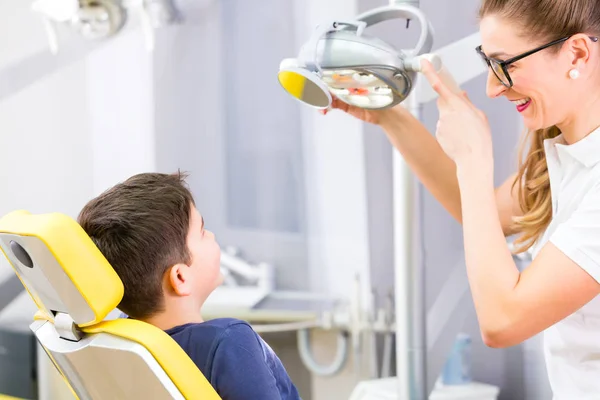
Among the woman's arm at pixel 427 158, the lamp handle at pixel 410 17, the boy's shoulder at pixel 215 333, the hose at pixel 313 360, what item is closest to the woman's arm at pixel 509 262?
the lamp handle at pixel 410 17

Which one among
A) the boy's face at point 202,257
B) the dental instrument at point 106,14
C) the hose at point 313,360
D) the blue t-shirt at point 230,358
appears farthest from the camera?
the dental instrument at point 106,14

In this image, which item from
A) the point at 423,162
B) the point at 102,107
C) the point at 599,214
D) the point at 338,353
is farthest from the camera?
the point at 102,107

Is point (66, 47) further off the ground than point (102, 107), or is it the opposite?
point (66, 47)

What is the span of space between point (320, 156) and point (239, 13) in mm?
573

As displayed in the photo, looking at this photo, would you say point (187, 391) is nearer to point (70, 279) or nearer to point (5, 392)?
point (70, 279)

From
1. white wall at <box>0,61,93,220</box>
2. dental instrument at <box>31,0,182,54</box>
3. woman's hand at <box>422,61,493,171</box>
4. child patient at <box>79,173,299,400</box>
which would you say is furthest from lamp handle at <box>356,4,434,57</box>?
white wall at <box>0,61,93,220</box>

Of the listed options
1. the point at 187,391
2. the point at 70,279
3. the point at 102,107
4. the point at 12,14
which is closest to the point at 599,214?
the point at 187,391

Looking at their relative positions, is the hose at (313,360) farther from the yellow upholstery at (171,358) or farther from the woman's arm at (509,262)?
the yellow upholstery at (171,358)

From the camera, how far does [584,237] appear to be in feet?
3.90

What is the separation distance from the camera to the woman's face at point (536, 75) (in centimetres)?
127

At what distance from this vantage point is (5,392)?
2941mm

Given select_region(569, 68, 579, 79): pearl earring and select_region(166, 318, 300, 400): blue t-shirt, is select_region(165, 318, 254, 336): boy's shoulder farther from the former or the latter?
select_region(569, 68, 579, 79): pearl earring

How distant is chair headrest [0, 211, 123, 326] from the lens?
39.2 inches

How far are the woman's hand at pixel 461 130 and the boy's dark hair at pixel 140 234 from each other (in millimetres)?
491
